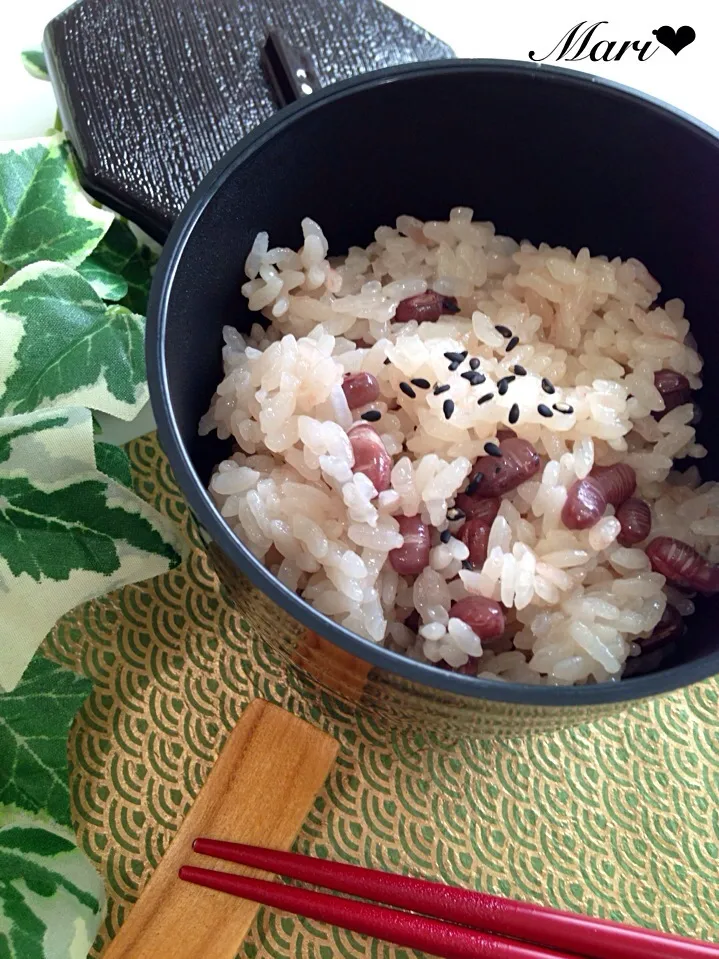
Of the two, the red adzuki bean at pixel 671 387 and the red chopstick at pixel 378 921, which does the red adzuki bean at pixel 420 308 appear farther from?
the red chopstick at pixel 378 921

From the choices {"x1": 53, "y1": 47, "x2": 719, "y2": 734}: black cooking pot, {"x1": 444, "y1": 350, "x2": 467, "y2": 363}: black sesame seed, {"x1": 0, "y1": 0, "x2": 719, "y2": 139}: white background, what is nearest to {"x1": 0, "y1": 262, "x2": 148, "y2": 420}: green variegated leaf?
{"x1": 53, "y1": 47, "x2": 719, "y2": 734}: black cooking pot

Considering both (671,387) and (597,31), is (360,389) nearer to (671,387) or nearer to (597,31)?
(671,387)

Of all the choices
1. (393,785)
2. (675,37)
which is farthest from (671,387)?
(675,37)

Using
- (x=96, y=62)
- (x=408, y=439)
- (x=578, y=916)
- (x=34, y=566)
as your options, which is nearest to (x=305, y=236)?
(x=408, y=439)

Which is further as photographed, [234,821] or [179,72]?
[179,72]

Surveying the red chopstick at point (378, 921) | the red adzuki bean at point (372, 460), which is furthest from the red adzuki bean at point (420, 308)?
the red chopstick at point (378, 921)

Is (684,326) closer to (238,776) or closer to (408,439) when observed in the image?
(408,439)
